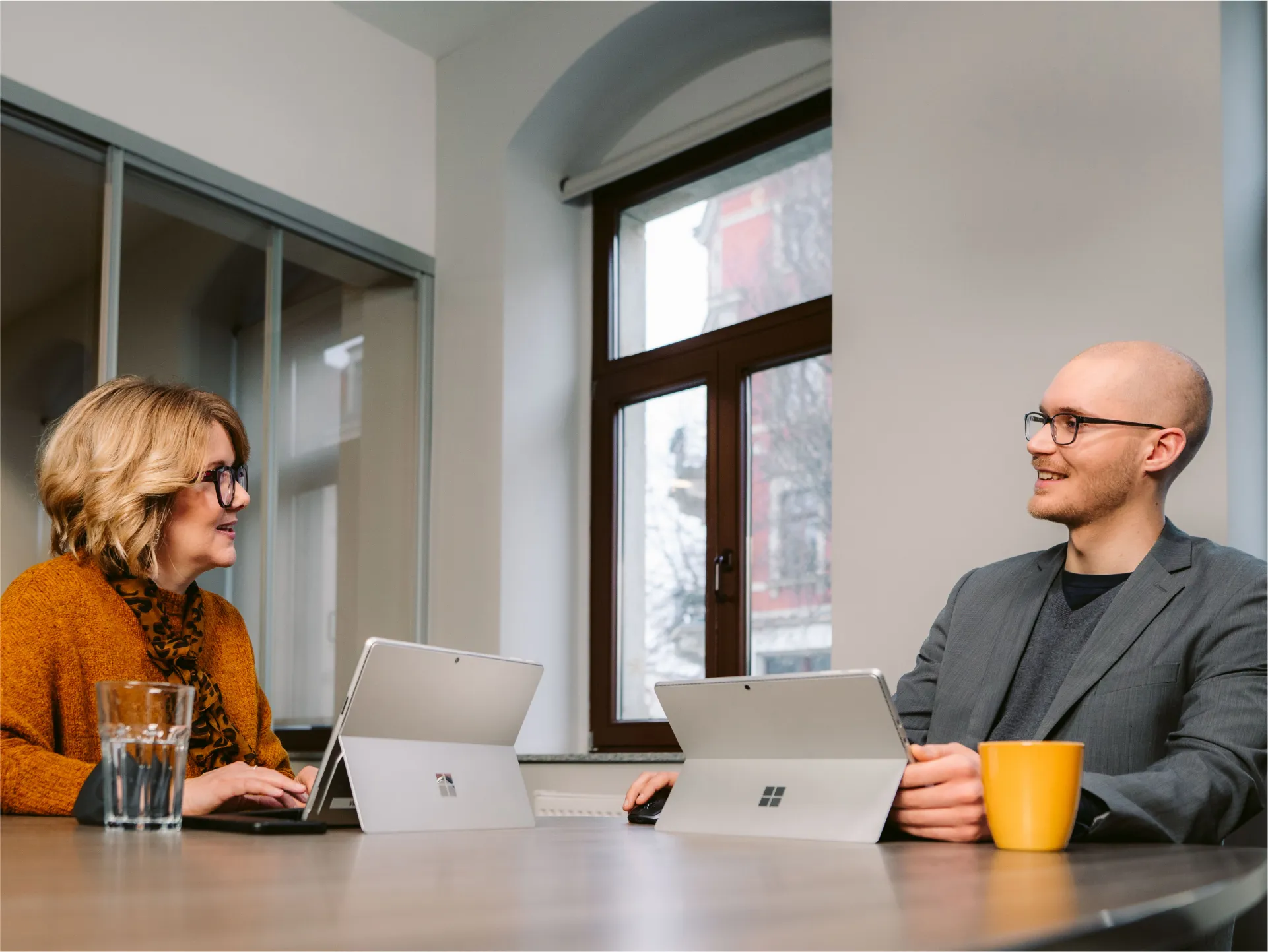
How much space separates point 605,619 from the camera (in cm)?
416

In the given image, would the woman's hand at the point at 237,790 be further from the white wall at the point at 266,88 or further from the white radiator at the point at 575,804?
the white wall at the point at 266,88

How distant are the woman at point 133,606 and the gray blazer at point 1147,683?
0.97 m

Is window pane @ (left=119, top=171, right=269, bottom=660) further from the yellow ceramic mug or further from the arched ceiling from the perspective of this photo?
the yellow ceramic mug

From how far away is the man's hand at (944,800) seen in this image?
117 centimetres

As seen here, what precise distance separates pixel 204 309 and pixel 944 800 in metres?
3.04

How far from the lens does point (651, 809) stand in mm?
1486

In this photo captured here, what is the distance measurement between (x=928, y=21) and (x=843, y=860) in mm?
2525

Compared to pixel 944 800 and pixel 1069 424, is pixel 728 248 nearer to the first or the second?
pixel 1069 424

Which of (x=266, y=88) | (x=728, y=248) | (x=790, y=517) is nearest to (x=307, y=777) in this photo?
(x=790, y=517)

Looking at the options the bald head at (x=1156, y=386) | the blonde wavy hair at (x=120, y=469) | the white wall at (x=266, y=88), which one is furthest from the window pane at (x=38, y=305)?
the bald head at (x=1156, y=386)

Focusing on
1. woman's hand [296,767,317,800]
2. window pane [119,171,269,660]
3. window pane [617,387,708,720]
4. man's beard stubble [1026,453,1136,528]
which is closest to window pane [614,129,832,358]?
window pane [617,387,708,720]

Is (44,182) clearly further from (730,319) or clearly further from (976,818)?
(976,818)

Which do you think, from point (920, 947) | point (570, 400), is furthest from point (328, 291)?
point (920, 947)

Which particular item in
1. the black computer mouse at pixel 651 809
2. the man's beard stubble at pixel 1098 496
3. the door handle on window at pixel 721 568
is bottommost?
the black computer mouse at pixel 651 809
